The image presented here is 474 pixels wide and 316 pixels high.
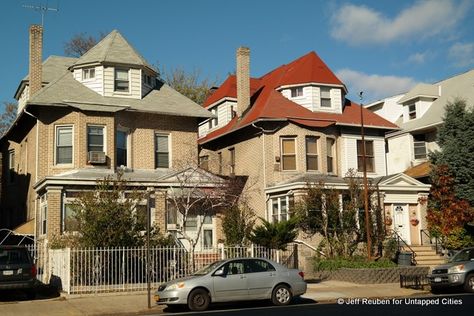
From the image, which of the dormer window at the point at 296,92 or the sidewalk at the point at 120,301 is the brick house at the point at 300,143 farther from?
the sidewalk at the point at 120,301

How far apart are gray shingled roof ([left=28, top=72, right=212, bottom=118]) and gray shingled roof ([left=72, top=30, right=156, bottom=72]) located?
1267mm

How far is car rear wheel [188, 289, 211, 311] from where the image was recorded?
15273 millimetres

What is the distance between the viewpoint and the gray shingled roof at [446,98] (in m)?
37.1

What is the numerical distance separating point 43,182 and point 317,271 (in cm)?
1165

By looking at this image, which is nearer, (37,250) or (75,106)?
(37,250)

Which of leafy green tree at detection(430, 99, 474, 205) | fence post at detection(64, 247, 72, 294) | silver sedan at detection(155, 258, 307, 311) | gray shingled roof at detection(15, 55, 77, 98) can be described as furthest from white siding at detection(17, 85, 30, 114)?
leafy green tree at detection(430, 99, 474, 205)

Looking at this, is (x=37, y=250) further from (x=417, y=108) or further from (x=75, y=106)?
(x=417, y=108)

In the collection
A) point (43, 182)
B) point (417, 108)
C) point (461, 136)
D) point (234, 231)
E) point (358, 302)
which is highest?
point (417, 108)

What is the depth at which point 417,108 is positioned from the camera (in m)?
39.7

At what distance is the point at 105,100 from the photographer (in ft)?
89.5

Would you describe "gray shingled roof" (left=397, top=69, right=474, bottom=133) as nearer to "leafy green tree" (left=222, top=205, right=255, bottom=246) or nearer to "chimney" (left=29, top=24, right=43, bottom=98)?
"leafy green tree" (left=222, top=205, right=255, bottom=246)

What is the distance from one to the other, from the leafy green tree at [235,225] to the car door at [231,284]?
7877mm

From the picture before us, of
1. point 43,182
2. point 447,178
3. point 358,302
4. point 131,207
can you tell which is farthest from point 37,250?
point 447,178

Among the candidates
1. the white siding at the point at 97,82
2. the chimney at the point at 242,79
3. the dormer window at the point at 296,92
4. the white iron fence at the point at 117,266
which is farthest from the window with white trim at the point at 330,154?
the white siding at the point at 97,82
